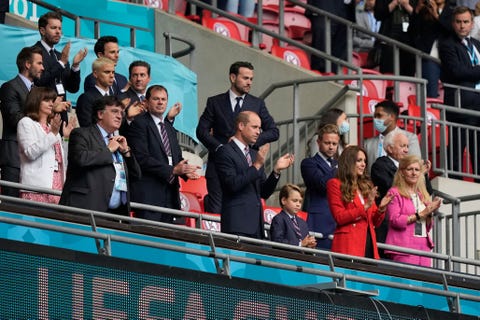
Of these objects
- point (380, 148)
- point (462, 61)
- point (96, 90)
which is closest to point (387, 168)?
point (380, 148)

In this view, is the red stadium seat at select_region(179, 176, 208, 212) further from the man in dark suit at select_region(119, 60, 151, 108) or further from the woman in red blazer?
the woman in red blazer

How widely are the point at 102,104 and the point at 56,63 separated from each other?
90.8 inches

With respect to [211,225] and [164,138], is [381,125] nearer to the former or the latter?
[211,225]

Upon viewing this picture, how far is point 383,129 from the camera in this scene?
17.5 meters

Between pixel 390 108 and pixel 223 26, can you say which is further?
pixel 223 26

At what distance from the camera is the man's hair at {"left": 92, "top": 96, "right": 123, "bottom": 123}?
14078mm

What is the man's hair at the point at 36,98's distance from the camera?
14.4 m

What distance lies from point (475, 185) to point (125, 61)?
4.01 metres

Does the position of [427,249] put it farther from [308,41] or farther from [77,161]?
[308,41]

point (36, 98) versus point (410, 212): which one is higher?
point (36, 98)

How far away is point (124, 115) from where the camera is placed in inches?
608

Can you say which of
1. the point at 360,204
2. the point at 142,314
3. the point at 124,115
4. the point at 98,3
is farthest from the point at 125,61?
the point at 142,314

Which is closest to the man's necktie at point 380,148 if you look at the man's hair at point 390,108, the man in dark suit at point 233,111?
the man's hair at point 390,108

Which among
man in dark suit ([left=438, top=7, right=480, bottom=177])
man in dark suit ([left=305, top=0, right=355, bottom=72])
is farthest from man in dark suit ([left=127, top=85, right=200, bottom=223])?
man in dark suit ([left=305, top=0, right=355, bottom=72])
